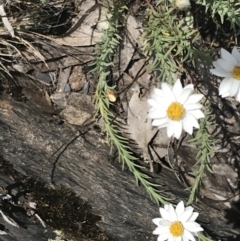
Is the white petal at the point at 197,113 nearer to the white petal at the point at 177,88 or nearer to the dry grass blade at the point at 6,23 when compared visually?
the white petal at the point at 177,88

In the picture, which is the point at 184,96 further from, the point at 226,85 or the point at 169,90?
the point at 226,85

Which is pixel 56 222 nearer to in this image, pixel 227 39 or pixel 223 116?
pixel 223 116

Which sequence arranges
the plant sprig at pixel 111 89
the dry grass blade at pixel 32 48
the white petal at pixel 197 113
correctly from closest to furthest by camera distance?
the white petal at pixel 197 113 → the plant sprig at pixel 111 89 → the dry grass blade at pixel 32 48

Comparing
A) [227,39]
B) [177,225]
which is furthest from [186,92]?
[227,39]

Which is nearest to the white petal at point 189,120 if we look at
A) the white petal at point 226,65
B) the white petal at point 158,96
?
the white petal at point 158,96

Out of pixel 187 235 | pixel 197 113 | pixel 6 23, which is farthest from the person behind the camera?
pixel 6 23

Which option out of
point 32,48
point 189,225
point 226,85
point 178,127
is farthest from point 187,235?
point 32,48

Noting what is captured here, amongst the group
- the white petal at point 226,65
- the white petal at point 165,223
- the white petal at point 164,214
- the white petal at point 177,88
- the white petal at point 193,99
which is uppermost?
the white petal at point 226,65
